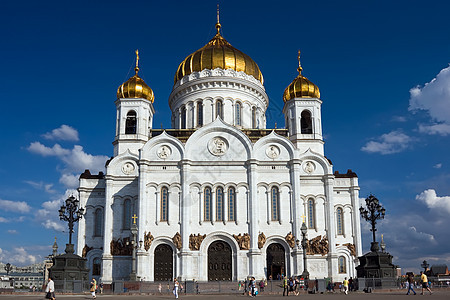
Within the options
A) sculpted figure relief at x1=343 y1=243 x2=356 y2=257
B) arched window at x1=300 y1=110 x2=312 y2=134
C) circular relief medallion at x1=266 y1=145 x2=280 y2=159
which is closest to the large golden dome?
arched window at x1=300 y1=110 x2=312 y2=134

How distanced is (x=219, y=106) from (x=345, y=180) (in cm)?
1299

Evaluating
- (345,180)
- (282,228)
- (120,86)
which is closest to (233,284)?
(282,228)

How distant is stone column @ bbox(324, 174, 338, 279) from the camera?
3581 cm

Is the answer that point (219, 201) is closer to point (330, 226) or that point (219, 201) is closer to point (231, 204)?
point (231, 204)

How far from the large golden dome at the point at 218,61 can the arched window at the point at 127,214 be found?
46.3 ft

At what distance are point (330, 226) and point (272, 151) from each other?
732cm

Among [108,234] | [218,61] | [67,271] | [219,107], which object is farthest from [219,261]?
[218,61]

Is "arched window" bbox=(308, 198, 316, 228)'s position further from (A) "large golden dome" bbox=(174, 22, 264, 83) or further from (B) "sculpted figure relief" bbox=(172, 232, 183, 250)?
(A) "large golden dome" bbox=(174, 22, 264, 83)

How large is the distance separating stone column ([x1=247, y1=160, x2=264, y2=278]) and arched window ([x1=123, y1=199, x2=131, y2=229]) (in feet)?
31.4

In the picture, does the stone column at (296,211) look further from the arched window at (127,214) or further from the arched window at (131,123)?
the arched window at (131,123)

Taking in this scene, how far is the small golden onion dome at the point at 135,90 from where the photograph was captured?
41094 millimetres

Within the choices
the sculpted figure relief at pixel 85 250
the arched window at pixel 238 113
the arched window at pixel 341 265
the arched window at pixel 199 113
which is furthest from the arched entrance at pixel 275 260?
the sculpted figure relief at pixel 85 250

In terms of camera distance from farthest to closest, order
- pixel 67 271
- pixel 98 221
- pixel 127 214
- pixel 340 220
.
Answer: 1. pixel 98 221
2. pixel 340 220
3. pixel 127 214
4. pixel 67 271

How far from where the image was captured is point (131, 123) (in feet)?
136
